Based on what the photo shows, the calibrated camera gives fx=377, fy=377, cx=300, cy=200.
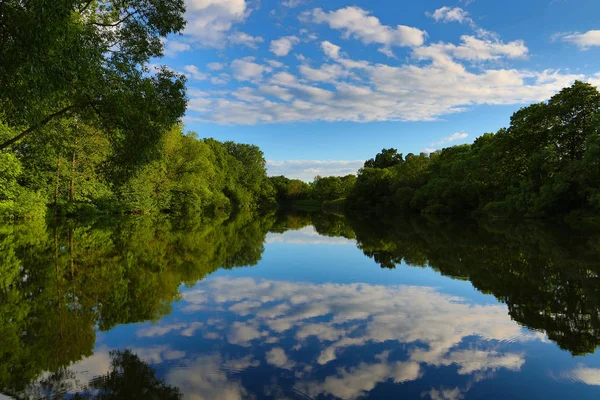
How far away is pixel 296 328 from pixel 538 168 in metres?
37.8

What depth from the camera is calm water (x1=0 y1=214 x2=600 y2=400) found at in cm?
460

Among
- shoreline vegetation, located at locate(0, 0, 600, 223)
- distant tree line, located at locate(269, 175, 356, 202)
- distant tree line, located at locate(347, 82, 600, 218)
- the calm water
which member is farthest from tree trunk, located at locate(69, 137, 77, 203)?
distant tree line, located at locate(269, 175, 356, 202)

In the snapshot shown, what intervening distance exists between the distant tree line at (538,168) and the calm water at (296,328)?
864 inches

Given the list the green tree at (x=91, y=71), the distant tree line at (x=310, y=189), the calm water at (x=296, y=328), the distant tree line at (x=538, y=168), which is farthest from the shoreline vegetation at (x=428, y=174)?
the distant tree line at (x=310, y=189)

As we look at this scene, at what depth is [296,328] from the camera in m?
6.72

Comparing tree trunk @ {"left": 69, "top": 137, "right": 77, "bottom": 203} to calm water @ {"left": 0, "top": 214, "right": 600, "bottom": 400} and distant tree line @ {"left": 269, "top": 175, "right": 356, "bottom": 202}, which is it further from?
distant tree line @ {"left": 269, "top": 175, "right": 356, "bottom": 202}

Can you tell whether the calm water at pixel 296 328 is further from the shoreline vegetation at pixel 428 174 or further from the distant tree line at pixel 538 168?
the distant tree line at pixel 538 168

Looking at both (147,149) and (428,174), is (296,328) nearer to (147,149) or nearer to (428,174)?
(147,149)

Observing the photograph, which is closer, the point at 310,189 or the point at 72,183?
the point at 72,183

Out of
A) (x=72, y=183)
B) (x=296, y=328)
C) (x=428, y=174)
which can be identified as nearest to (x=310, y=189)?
(x=428, y=174)

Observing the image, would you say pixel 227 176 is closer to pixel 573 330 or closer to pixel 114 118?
pixel 114 118

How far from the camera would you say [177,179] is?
170 feet

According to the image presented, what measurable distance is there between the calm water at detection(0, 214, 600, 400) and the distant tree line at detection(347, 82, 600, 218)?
72.0 feet

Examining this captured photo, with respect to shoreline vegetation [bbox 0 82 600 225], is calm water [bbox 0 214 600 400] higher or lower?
lower
